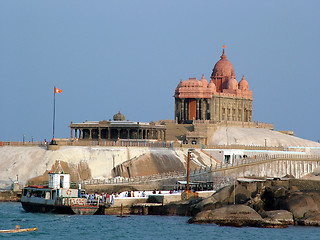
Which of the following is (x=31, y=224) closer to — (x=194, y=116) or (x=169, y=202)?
(x=169, y=202)

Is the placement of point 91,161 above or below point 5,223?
above

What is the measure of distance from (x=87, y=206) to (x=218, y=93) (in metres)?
91.1

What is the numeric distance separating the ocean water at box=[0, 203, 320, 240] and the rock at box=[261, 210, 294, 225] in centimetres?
194

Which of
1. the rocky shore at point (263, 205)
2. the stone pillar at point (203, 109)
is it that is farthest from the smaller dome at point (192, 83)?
the rocky shore at point (263, 205)

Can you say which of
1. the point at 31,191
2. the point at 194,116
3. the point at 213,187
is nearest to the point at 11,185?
the point at 31,191

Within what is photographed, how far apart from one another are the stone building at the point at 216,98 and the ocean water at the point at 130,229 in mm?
85474

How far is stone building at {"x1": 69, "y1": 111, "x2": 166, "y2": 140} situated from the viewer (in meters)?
146

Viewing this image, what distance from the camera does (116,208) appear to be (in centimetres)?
9331

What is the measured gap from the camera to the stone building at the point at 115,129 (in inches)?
5728

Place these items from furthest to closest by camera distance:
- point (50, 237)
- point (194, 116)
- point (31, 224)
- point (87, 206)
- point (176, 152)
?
1. point (194, 116)
2. point (176, 152)
3. point (87, 206)
4. point (31, 224)
5. point (50, 237)

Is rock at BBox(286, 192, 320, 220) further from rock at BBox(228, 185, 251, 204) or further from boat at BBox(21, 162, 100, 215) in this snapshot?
boat at BBox(21, 162, 100, 215)

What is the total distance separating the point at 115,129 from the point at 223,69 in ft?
157

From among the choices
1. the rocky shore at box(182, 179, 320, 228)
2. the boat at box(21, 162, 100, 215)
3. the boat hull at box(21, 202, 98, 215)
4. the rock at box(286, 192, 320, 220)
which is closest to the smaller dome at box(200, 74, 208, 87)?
the rocky shore at box(182, 179, 320, 228)

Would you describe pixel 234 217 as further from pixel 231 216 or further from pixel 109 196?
pixel 109 196
